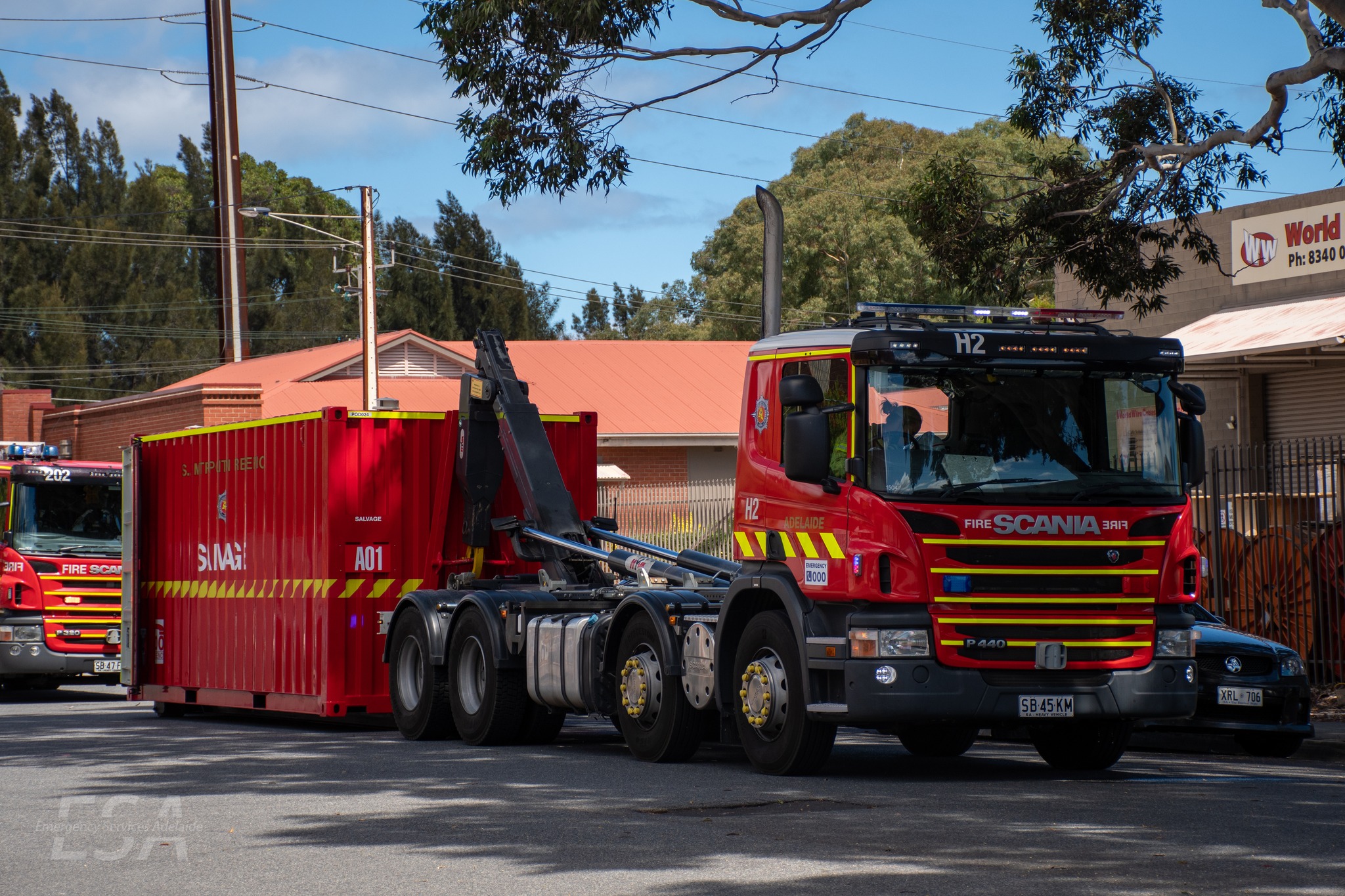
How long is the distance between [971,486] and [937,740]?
327cm

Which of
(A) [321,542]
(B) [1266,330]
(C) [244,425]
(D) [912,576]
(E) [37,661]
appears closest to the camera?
(D) [912,576]

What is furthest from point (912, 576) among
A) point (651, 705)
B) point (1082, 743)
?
point (651, 705)

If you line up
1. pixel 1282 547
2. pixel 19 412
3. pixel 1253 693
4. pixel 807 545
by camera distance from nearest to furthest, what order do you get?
pixel 807 545 → pixel 1253 693 → pixel 1282 547 → pixel 19 412

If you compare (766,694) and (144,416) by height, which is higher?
(144,416)

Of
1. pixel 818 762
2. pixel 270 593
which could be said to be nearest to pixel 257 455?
pixel 270 593

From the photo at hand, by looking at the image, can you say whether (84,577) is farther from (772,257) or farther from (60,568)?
(772,257)

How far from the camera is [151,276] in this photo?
64.1 m

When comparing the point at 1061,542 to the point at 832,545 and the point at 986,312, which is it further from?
the point at 986,312

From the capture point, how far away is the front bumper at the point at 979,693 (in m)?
10.1

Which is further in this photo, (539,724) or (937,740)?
(539,724)

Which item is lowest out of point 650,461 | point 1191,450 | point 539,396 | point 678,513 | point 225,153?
point 678,513

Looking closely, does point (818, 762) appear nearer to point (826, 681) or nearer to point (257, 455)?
point (826, 681)

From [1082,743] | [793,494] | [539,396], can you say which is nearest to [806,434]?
[793,494]

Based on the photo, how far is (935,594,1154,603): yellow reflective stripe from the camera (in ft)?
33.5
